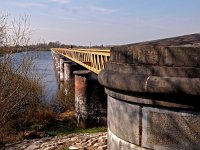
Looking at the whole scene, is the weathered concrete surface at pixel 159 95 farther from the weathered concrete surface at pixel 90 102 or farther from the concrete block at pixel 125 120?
the weathered concrete surface at pixel 90 102

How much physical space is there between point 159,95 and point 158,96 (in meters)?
0.01

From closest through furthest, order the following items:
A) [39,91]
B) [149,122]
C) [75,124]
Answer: [149,122] → [75,124] → [39,91]

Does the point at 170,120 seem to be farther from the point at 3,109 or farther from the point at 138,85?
the point at 3,109

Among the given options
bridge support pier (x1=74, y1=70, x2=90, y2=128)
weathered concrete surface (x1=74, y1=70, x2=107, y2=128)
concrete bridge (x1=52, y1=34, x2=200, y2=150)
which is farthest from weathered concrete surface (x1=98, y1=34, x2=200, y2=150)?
bridge support pier (x1=74, y1=70, x2=90, y2=128)

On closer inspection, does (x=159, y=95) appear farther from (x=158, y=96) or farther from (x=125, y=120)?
(x=125, y=120)

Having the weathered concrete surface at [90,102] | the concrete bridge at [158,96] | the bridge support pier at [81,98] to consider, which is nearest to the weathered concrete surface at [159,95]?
the concrete bridge at [158,96]

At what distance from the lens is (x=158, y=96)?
2146 millimetres

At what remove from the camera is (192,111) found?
208 centimetres

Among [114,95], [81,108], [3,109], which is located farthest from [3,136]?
[114,95]

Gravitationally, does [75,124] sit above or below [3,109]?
below

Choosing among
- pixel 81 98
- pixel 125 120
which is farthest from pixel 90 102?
pixel 125 120

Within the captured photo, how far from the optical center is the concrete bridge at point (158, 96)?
2.05 metres

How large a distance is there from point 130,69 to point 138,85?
20 centimetres

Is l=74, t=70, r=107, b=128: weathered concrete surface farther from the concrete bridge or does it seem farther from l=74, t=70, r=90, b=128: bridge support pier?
the concrete bridge
